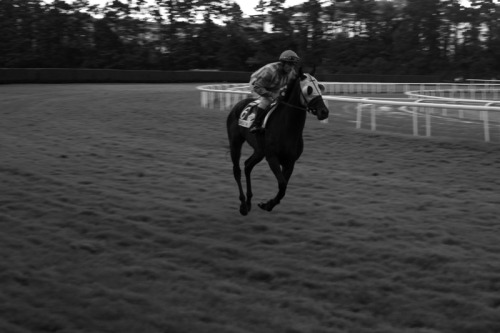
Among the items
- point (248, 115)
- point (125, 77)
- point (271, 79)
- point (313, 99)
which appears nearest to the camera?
point (313, 99)

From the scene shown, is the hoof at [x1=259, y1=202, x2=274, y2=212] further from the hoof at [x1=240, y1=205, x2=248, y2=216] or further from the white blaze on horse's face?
the white blaze on horse's face

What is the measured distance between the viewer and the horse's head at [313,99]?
21.5 feet

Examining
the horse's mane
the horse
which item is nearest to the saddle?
the horse

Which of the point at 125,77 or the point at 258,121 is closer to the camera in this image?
the point at 258,121

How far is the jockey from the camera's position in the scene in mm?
7230

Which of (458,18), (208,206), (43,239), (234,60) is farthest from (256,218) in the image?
(458,18)

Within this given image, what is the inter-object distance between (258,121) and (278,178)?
814 millimetres

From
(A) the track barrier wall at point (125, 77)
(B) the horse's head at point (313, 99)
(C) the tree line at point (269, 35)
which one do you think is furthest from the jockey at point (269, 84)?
(C) the tree line at point (269, 35)

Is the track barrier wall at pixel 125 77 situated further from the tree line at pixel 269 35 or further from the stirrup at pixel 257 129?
the stirrup at pixel 257 129

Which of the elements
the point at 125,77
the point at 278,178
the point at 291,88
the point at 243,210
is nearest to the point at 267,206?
the point at 243,210

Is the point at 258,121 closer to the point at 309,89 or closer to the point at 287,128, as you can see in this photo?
the point at 287,128

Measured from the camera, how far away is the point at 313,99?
6.64 metres

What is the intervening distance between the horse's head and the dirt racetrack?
1.14 metres

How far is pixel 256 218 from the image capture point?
22.5ft
